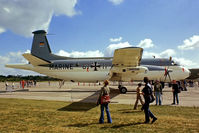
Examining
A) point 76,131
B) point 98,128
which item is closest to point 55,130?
point 76,131

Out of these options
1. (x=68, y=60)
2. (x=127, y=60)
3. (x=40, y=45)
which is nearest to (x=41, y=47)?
(x=40, y=45)

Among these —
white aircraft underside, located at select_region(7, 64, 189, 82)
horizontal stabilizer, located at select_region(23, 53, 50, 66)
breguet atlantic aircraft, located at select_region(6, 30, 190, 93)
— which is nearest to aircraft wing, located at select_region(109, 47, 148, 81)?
breguet atlantic aircraft, located at select_region(6, 30, 190, 93)

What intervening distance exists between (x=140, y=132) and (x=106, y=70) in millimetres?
14120

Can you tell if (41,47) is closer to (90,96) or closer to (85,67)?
(85,67)

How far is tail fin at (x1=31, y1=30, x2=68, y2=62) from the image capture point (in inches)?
791

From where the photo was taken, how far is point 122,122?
579 centimetres

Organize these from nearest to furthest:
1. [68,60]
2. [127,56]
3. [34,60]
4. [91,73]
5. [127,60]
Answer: [127,56] < [127,60] < [34,60] < [91,73] < [68,60]

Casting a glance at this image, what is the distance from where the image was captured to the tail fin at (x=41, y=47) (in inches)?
791

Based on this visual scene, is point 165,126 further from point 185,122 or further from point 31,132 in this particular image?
point 31,132

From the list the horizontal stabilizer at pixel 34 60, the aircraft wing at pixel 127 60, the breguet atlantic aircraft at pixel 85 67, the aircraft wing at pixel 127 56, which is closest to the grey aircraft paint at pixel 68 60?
the breguet atlantic aircraft at pixel 85 67

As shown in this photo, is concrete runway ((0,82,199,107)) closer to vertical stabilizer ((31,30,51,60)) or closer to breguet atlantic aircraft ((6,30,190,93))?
breguet atlantic aircraft ((6,30,190,93))

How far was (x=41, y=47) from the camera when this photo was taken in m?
20.2

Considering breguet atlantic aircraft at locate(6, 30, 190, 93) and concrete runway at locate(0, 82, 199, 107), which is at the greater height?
breguet atlantic aircraft at locate(6, 30, 190, 93)

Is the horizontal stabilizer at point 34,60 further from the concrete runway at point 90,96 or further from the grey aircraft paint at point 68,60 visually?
the concrete runway at point 90,96
